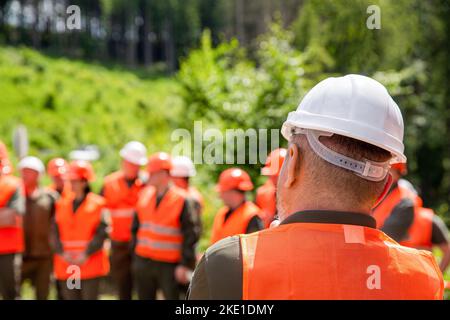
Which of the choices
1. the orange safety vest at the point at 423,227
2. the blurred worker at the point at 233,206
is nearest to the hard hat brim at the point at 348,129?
the blurred worker at the point at 233,206

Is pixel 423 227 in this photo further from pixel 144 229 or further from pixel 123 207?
pixel 123 207

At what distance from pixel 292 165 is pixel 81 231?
5.21 metres

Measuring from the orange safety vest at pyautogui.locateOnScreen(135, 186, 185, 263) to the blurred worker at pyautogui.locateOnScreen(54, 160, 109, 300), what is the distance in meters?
0.47

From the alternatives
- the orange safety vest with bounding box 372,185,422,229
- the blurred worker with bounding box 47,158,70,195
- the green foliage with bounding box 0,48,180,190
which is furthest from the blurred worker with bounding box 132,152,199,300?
the green foliage with bounding box 0,48,180,190

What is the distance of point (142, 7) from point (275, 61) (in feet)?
160

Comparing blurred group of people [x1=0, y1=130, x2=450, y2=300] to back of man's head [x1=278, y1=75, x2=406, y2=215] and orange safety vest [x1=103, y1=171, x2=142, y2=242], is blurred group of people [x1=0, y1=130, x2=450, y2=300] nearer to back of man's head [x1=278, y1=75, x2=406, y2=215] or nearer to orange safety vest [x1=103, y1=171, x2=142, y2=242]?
orange safety vest [x1=103, y1=171, x2=142, y2=242]

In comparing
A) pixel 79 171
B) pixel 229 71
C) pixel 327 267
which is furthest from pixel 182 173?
pixel 327 267

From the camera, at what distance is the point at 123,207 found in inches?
300

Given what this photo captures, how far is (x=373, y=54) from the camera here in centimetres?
1495

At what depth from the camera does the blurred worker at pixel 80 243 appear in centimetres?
638

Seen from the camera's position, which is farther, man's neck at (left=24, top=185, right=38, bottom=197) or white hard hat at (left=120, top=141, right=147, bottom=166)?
white hard hat at (left=120, top=141, right=147, bottom=166)

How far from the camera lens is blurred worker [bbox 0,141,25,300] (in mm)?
6355

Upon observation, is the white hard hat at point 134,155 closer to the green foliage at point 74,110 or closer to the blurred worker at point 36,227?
the blurred worker at point 36,227
